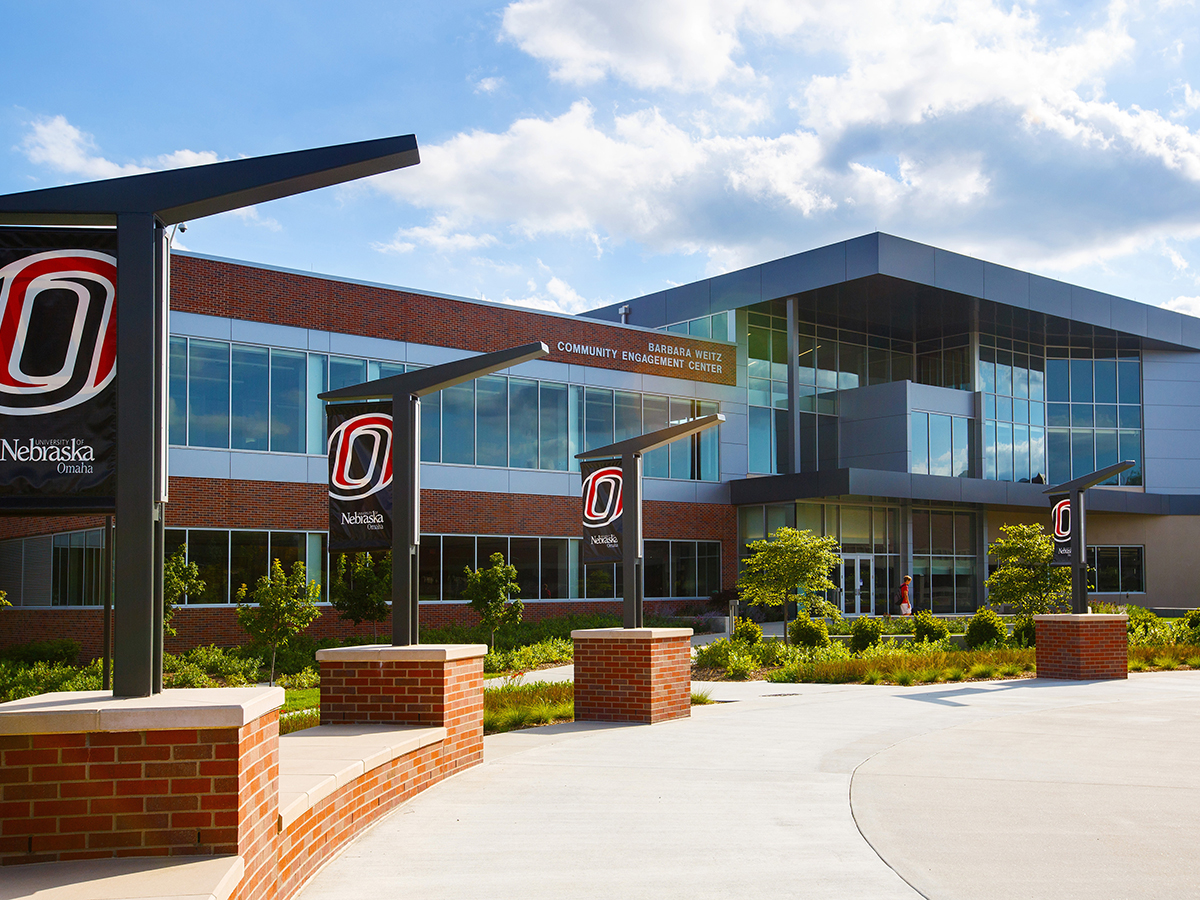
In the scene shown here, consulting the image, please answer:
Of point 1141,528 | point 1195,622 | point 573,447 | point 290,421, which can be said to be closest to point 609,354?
point 573,447

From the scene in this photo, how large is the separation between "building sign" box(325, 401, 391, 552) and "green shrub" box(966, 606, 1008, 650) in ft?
55.4

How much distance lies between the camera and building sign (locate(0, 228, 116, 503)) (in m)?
4.96

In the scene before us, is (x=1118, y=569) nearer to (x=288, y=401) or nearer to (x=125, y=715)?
(x=288, y=401)

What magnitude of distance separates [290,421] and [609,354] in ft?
35.7

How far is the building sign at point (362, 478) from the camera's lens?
9.20 meters

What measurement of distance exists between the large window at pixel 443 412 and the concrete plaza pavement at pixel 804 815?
16.7 meters

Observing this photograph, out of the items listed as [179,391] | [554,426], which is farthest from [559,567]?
[179,391]

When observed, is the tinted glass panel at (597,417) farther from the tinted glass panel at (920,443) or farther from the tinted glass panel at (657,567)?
the tinted glass panel at (920,443)

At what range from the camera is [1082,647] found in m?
17.4

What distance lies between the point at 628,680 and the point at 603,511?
7.33ft

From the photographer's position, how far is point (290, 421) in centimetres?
2658

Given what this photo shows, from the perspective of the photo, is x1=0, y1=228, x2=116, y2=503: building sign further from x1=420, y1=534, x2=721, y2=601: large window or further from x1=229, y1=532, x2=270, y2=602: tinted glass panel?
x1=420, y1=534, x2=721, y2=601: large window

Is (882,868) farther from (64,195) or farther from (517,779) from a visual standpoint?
(64,195)

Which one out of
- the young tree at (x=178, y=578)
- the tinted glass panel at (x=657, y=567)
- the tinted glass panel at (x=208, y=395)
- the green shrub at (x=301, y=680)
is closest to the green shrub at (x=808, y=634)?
the green shrub at (x=301, y=680)
